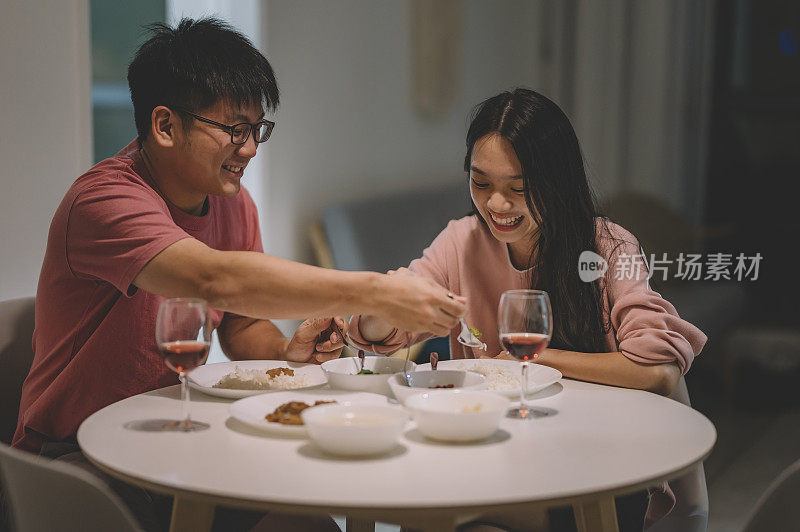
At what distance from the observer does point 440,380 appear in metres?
1.54

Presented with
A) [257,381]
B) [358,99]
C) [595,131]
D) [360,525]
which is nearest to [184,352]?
[257,381]

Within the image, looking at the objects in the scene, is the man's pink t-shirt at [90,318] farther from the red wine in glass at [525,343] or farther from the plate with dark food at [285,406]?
the red wine in glass at [525,343]

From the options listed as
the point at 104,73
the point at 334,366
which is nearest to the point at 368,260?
the point at 104,73

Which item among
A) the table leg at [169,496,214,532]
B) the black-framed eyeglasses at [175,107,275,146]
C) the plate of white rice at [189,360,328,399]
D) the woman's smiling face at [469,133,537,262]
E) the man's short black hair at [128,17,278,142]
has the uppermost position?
the man's short black hair at [128,17,278,142]

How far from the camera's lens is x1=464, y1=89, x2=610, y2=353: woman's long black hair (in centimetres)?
187

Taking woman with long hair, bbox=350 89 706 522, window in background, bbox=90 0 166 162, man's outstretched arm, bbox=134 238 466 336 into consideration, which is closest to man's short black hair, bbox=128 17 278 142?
man's outstretched arm, bbox=134 238 466 336

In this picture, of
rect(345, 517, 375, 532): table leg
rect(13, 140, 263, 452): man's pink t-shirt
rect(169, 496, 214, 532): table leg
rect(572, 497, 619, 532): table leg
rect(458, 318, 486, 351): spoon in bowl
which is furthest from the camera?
rect(345, 517, 375, 532): table leg

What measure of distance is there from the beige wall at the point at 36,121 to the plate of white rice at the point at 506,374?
129cm

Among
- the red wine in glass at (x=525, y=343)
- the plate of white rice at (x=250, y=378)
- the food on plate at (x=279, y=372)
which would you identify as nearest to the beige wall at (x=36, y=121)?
the plate of white rice at (x=250, y=378)

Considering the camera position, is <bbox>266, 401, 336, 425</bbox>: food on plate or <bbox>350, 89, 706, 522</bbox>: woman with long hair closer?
<bbox>266, 401, 336, 425</bbox>: food on plate

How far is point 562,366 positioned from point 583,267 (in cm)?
30

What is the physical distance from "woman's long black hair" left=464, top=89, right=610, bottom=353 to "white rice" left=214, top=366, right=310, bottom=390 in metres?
0.65

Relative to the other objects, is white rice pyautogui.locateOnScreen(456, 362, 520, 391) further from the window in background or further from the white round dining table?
the window in background

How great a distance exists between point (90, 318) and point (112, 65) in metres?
1.62
